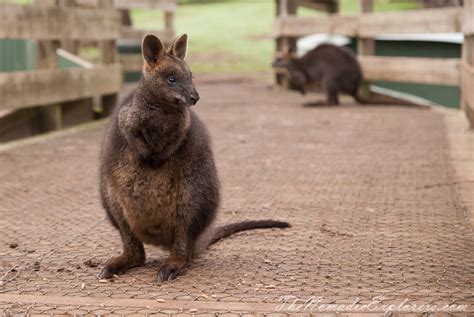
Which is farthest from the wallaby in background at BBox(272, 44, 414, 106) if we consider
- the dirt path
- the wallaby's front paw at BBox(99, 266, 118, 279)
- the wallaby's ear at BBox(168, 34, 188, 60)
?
the wallaby's front paw at BBox(99, 266, 118, 279)

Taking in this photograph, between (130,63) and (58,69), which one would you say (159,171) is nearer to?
(58,69)

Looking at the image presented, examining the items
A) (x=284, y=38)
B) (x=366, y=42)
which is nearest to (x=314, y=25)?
(x=284, y=38)

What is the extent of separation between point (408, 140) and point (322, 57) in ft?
12.6

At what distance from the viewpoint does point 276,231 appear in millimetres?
4207

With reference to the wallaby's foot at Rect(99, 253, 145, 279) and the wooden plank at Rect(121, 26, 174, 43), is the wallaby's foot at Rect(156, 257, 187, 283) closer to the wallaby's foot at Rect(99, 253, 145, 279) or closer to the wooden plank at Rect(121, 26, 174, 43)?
the wallaby's foot at Rect(99, 253, 145, 279)

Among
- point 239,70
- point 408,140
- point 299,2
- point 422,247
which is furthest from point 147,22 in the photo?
point 422,247

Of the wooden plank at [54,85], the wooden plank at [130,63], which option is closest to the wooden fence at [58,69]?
the wooden plank at [54,85]

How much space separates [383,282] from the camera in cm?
320

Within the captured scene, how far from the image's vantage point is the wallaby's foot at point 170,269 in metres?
3.31

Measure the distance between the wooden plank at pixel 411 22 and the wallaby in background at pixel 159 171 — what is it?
599 centimetres

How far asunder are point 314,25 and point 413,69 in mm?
2847

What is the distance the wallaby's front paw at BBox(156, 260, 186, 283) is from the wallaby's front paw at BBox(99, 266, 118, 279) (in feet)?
0.67

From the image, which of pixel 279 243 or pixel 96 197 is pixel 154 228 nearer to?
pixel 279 243

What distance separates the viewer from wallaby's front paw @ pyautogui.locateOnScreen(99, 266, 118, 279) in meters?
3.35
